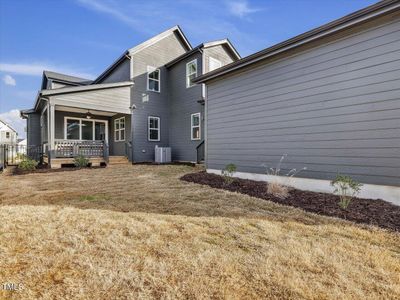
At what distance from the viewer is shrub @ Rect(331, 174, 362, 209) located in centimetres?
438

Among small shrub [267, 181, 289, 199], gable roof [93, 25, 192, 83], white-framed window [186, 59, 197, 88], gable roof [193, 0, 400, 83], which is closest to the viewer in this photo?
gable roof [193, 0, 400, 83]

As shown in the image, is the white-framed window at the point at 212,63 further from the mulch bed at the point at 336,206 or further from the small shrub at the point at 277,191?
the small shrub at the point at 277,191

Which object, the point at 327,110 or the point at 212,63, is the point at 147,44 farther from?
the point at 327,110

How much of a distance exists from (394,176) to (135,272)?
487 cm

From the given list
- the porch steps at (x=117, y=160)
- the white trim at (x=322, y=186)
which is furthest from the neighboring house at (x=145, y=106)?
the white trim at (x=322, y=186)

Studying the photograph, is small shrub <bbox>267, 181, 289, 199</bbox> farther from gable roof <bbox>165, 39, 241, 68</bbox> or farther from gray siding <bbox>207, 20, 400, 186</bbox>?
gable roof <bbox>165, 39, 241, 68</bbox>

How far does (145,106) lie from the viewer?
46.2 ft

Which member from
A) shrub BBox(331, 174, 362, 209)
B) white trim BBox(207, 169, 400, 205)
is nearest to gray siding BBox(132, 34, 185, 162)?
white trim BBox(207, 169, 400, 205)

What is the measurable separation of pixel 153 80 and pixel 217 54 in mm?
4181

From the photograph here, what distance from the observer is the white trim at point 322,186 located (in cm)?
449

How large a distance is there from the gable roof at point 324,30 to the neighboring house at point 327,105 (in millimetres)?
15

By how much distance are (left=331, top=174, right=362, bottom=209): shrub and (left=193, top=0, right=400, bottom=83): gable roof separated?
3.16 metres

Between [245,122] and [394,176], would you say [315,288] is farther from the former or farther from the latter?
[245,122]

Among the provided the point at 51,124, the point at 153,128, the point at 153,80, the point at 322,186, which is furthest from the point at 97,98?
the point at 322,186
